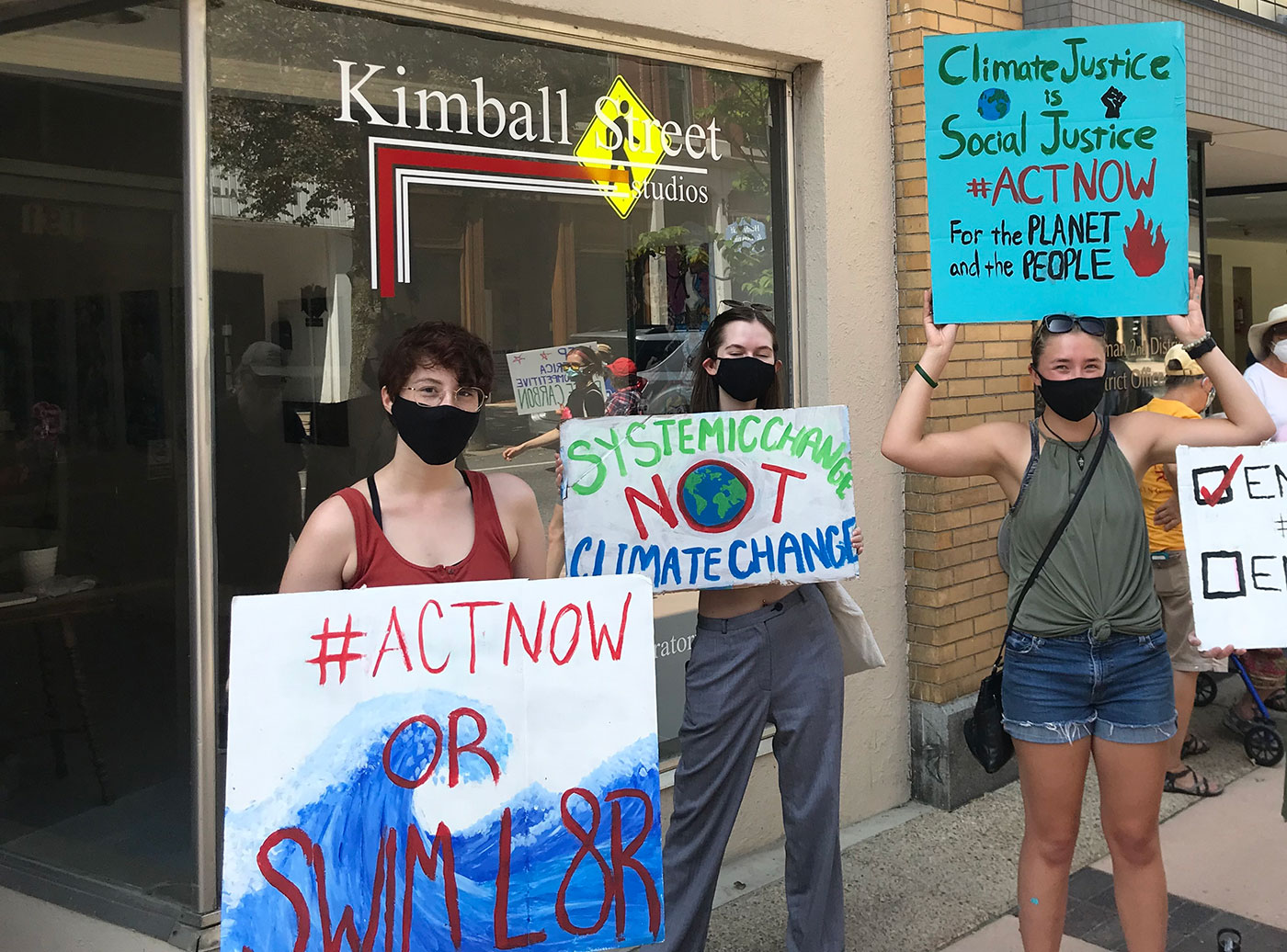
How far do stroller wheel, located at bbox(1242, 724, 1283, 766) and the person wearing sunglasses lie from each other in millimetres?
2934

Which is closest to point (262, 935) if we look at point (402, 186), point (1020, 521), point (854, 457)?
point (1020, 521)

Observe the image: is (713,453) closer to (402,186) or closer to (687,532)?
(687,532)

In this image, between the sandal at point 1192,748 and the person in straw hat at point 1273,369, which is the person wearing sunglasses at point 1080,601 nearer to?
the person in straw hat at point 1273,369

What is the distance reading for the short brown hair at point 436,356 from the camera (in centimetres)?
267

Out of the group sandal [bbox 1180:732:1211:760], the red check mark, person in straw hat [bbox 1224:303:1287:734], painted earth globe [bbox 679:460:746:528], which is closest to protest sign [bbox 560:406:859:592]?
painted earth globe [bbox 679:460:746:528]

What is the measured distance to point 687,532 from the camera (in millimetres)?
3203

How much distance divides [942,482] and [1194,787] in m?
1.80

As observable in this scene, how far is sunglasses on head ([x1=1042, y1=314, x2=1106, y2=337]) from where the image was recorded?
10.6 ft

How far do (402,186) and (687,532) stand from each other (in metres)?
1.61

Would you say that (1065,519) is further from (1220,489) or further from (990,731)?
(990,731)

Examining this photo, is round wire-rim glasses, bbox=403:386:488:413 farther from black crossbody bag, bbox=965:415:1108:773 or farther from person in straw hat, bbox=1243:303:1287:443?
person in straw hat, bbox=1243:303:1287:443

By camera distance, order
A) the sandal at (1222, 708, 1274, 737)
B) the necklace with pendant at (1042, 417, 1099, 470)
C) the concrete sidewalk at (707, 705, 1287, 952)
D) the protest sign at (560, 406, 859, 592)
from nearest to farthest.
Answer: the protest sign at (560, 406, 859, 592)
the necklace with pendant at (1042, 417, 1099, 470)
the concrete sidewalk at (707, 705, 1287, 952)
the sandal at (1222, 708, 1274, 737)

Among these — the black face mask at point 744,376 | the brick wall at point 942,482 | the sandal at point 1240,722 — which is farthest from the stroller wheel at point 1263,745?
the black face mask at point 744,376

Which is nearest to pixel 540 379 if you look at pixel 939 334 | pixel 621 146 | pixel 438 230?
pixel 438 230
